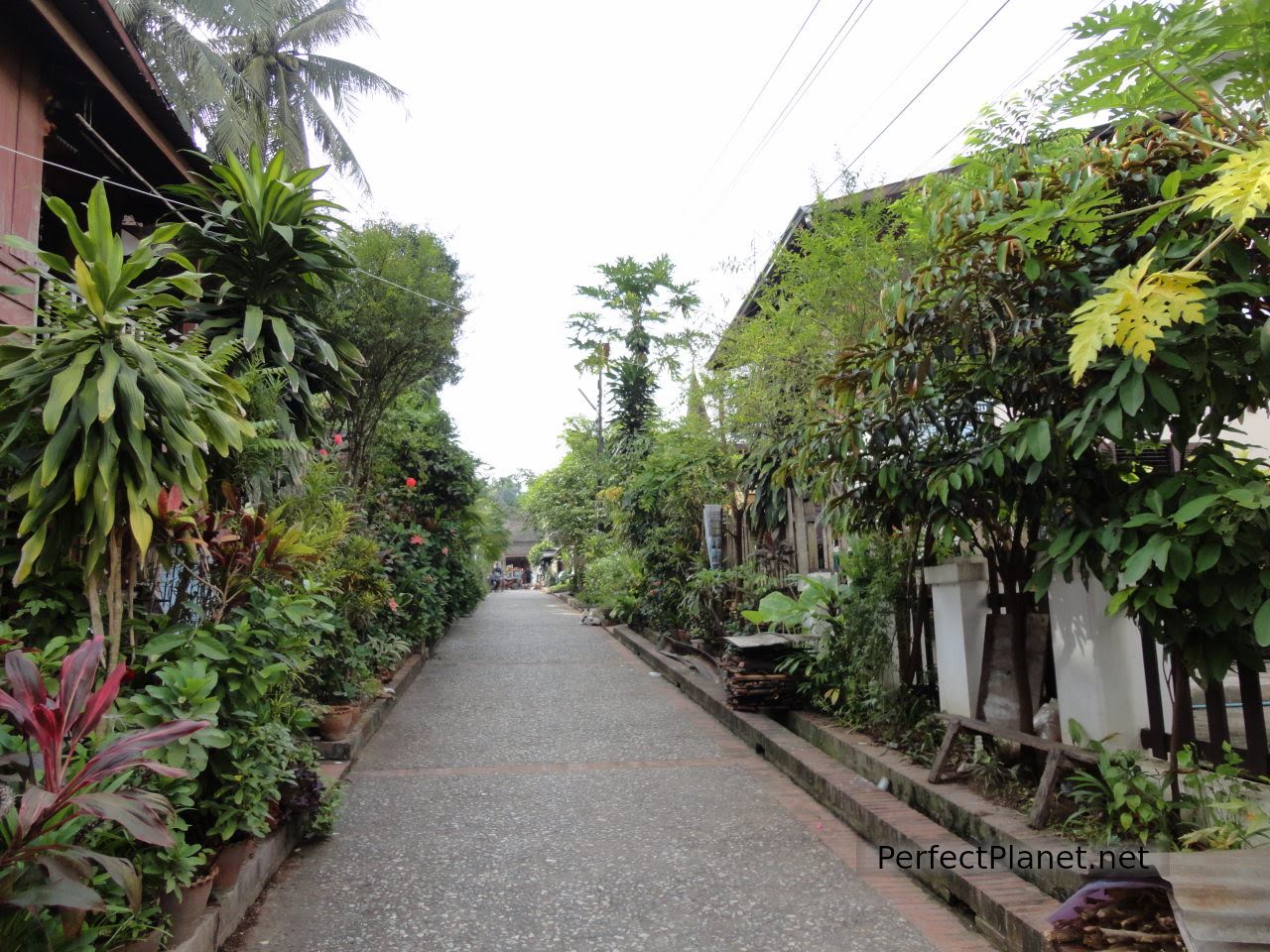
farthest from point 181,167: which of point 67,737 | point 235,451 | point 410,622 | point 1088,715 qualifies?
point 1088,715

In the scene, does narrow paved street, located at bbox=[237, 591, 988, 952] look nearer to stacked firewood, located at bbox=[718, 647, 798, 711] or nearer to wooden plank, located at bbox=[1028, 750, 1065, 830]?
stacked firewood, located at bbox=[718, 647, 798, 711]

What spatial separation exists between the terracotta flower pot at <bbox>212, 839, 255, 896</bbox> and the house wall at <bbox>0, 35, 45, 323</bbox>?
3685 millimetres

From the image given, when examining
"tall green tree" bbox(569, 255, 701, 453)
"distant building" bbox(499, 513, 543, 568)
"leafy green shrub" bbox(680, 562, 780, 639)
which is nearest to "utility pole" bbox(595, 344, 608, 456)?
"tall green tree" bbox(569, 255, 701, 453)

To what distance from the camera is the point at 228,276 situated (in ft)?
17.4

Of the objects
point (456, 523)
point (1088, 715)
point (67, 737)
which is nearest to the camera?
point (67, 737)

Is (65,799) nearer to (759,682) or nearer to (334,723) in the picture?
(334,723)

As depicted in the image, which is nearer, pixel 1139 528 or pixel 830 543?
pixel 1139 528

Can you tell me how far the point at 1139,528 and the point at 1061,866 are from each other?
1364mm

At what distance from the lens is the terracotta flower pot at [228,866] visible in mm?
3426

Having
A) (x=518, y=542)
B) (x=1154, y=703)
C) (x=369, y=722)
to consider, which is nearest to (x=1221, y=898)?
(x=1154, y=703)

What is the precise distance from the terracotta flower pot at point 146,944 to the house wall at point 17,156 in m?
4.08

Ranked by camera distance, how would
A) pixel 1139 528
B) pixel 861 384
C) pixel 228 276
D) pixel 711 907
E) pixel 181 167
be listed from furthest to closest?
1. pixel 181 167
2. pixel 228 276
3. pixel 861 384
4. pixel 711 907
5. pixel 1139 528

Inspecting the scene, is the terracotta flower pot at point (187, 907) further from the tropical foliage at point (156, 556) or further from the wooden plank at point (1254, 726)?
the wooden plank at point (1254, 726)

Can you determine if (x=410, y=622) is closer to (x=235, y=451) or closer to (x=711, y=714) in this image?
(x=711, y=714)
